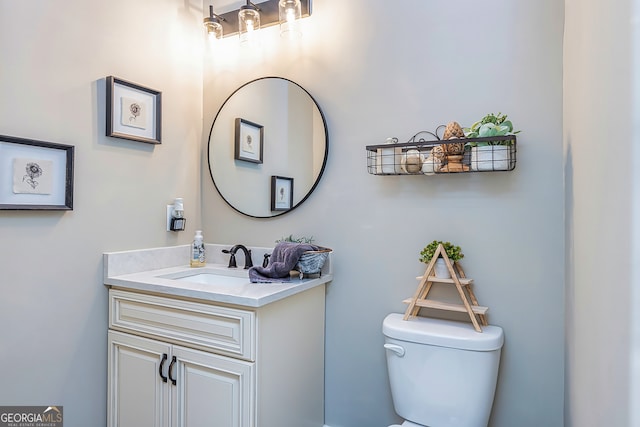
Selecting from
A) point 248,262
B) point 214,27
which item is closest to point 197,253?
point 248,262

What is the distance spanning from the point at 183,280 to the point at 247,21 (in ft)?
4.28

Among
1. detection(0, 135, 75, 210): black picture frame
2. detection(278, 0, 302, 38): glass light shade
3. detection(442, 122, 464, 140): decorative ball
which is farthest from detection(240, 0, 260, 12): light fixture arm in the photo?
detection(442, 122, 464, 140): decorative ball

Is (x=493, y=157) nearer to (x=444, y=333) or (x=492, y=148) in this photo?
(x=492, y=148)

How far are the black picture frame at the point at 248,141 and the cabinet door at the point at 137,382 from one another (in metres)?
0.99

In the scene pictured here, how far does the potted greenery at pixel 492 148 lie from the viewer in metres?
1.37

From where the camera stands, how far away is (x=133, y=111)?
178cm

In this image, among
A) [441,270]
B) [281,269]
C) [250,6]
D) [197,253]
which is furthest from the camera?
[197,253]

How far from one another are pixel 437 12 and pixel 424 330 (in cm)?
130

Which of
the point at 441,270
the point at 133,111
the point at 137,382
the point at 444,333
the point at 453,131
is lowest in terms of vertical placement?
the point at 137,382

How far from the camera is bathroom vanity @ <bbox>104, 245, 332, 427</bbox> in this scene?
139 centimetres

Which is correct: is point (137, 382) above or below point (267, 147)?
below

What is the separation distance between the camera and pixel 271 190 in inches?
77.2

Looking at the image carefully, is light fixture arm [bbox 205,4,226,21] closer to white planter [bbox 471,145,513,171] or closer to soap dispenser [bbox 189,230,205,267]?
soap dispenser [bbox 189,230,205,267]

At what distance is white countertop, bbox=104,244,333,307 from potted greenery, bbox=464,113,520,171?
0.81 metres
